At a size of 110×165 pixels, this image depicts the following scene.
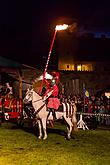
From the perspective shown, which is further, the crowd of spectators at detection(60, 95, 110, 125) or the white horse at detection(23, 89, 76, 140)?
the crowd of spectators at detection(60, 95, 110, 125)

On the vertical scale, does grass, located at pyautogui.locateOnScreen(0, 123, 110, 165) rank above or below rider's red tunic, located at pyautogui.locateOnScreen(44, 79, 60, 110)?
below

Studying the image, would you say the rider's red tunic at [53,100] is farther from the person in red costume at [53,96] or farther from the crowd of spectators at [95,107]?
the crowd of spectators at [95,107]

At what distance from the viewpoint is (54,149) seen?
41.4 feet

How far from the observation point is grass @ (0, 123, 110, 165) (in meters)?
10.8

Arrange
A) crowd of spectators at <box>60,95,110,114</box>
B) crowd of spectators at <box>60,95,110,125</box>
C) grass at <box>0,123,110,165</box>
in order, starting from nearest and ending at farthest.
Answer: grass at <box>0,123,110,165</box> < crowd of spectators at <box>60,95,110,125</box> < crowd of spectators at <box>60,95,110,114</box>

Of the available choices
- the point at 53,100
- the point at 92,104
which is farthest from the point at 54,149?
the point at 92,104

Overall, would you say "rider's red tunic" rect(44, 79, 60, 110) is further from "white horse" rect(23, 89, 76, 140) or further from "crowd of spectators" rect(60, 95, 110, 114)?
"crowd of spectators" rect(60, 95, 110, 114)

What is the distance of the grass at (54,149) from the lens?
10789mm

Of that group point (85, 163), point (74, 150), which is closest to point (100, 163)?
point (85, 163)

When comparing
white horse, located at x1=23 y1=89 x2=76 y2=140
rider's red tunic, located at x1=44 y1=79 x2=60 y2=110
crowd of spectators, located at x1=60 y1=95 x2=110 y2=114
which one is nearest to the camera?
rider's red tunic, located at x1=44 y1=79 x2=60 y2=110

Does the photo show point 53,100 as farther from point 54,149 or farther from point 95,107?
point 95,107

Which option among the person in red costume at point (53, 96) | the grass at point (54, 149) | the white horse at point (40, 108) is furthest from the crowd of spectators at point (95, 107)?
the person in red costume at point (53, 96)

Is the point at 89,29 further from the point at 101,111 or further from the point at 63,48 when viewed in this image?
the point at 101,111

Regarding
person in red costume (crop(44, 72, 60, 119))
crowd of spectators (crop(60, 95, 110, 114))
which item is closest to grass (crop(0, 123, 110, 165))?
person in red costume (crop(44, 72, 60, 119))
